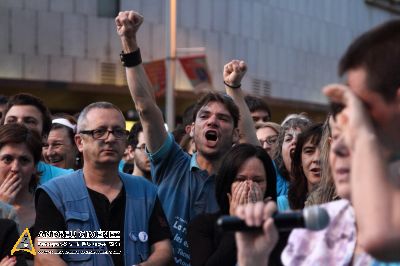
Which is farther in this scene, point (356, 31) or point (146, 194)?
point (356, 31)

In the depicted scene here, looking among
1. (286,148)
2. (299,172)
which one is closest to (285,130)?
(286,148)

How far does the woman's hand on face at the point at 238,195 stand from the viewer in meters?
5.71

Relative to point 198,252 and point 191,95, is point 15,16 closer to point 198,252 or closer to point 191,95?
point 191,95

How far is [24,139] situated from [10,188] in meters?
0.37

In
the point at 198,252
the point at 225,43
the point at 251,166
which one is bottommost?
the point at 198,252

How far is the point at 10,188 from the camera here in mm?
6723

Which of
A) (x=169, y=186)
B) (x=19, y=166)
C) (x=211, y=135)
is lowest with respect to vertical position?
(x=169, y=186)

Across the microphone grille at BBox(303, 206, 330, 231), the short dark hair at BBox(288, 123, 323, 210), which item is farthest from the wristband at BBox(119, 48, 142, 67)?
the microphone grille at BBox(303, 206, 330, 231)

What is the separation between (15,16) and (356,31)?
49.0ft

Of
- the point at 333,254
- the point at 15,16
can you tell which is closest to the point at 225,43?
the point at 15,16

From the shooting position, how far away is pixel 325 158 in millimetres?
6004

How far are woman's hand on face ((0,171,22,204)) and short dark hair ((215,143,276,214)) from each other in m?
1.48

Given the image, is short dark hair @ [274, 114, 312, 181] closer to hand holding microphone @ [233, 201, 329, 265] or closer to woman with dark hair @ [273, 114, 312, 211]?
woman with dark hair @ [273, 114, 312, 211]

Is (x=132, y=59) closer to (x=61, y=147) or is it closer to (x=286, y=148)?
(x=286, y=148)
